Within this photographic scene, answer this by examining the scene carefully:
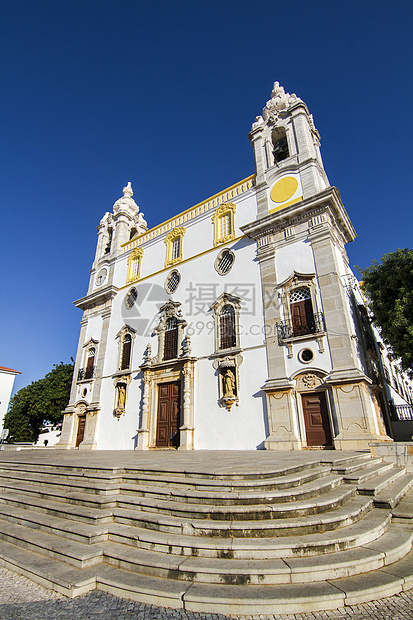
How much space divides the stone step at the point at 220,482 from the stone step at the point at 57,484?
276 millimetres

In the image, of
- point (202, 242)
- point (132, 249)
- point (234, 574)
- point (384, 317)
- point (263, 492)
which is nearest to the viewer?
point (234, 574)

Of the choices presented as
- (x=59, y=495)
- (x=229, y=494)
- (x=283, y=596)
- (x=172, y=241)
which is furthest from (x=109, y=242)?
(x=283, y=596)

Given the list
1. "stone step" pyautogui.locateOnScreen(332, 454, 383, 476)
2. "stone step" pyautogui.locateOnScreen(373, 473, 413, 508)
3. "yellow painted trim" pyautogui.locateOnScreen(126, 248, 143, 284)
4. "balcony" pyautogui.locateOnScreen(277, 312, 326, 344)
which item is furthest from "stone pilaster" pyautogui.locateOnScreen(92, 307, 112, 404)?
"stone step" pyautogui.locateOnScreen(373, 473, 413, 508)

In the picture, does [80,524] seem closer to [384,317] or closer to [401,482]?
[401,482]

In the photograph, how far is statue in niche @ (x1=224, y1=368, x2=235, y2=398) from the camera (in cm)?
1301

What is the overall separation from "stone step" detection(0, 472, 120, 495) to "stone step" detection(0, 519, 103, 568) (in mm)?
883

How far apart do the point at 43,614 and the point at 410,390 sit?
28.1 m

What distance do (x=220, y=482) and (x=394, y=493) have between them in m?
2.93

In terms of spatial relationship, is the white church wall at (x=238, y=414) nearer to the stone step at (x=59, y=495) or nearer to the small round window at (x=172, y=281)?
the small round window at (x=172, y=281)

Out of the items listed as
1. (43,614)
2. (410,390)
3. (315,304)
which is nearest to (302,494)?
(43,614)

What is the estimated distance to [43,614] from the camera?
2.78 meters

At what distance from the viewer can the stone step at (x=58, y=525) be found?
13.1 ft

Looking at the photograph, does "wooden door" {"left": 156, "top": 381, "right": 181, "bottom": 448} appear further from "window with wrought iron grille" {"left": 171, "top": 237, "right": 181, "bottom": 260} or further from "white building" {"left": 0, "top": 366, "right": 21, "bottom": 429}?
"white building" {"left": 0, "top": 366, "right": 21, "bottom": 429}

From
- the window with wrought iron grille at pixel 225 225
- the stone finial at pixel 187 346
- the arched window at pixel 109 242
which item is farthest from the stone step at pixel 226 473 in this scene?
the arched window at pixel 109 242
